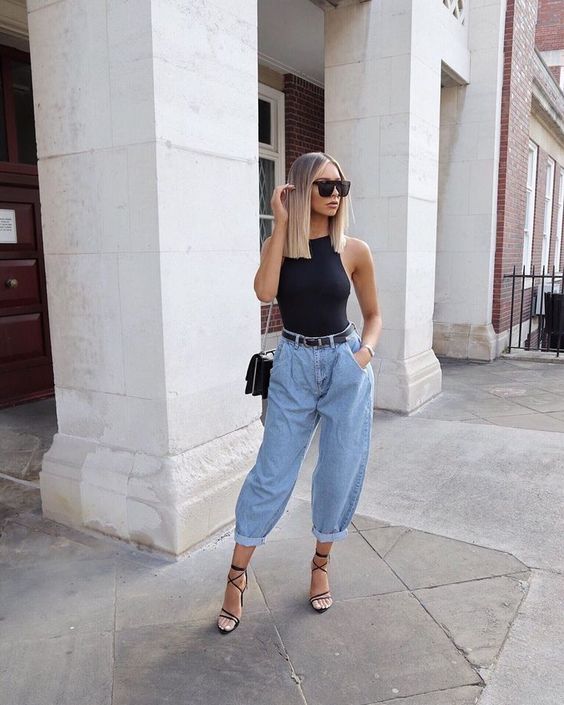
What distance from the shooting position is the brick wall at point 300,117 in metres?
8.88

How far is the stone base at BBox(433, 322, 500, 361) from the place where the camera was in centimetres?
871

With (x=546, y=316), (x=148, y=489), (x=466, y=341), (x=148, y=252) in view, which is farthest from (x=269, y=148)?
(x=148, y=489)

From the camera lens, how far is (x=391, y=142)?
18.5 ft

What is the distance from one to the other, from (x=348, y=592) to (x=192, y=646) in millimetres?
764

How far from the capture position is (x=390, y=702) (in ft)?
7.14

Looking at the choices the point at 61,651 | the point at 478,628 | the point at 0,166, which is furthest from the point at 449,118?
the point at 61,651

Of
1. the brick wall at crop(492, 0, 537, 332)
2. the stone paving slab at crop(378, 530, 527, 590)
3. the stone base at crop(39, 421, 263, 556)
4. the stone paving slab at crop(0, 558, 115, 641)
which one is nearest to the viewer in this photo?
the stone paving slab at crop(0, 558, 115, 641)

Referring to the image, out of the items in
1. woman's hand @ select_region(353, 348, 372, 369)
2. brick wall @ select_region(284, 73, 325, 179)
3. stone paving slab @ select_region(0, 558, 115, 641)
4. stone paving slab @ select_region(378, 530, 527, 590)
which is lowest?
stone paving slab @ select_region(0, 558, 115, 641)

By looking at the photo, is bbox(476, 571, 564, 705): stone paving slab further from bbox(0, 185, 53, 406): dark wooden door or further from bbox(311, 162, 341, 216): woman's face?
bbox(0, 185, 53, 406): dark wooden door

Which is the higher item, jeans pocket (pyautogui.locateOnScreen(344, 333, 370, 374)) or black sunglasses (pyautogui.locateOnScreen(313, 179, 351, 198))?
black sunglasses (pyautogui.locateOnScreen(313, 179, 351, 198))

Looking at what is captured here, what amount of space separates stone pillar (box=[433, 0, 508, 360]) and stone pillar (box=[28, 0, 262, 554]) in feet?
19.1

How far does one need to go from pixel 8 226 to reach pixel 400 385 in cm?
399

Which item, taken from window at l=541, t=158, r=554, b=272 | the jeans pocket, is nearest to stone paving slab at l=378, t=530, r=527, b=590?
the jeans pocket

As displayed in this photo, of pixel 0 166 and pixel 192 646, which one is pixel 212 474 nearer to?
pixel 192 646
